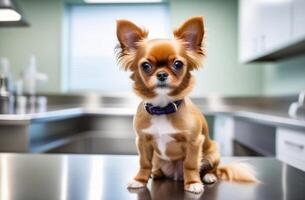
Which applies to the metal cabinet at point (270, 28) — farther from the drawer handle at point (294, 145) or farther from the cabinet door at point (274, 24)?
the drawer handle at point (294, 145)

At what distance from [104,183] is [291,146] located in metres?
1.22

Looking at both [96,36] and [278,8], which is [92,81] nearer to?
[96,36]

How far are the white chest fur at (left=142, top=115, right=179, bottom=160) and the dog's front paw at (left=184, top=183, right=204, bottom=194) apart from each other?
0.09 m

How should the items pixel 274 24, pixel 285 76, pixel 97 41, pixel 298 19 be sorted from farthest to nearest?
pixel 97 41
pixel 285 76
pixel 274 24
pixel 298 19

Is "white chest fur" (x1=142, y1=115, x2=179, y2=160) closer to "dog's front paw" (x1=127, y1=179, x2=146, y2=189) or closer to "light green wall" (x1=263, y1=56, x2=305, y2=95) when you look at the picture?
"dog's front paw" (x1=127, y1=179, x2=146, y2=189)

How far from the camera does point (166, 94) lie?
53 cm

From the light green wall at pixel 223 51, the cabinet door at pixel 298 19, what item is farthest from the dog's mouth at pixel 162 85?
the light green wall at pixel 223 51

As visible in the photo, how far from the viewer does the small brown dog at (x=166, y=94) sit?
52cm

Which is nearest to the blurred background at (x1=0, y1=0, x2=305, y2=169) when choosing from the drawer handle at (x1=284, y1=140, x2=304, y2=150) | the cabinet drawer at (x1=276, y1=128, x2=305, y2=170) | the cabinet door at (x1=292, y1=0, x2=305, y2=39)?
the cabinet door at (x1=292, y1=0, x2=305, y2=39)

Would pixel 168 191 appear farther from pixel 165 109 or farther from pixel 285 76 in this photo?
pixel 285 76

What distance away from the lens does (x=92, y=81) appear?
408cm

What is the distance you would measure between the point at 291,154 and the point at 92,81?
9.63 ft

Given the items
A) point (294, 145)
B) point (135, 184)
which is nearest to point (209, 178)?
point (135, 184)

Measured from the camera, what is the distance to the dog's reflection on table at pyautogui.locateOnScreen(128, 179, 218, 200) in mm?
528
